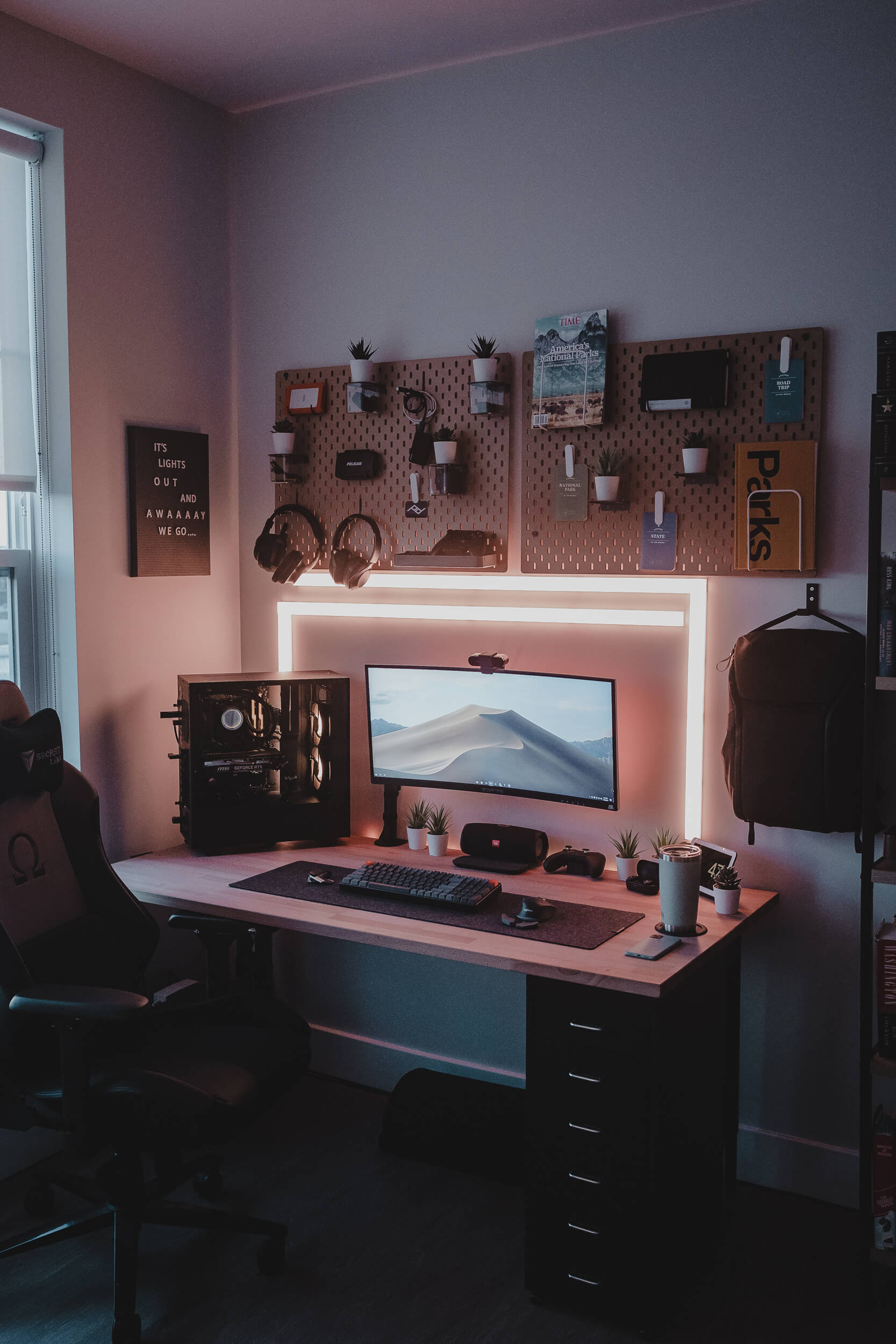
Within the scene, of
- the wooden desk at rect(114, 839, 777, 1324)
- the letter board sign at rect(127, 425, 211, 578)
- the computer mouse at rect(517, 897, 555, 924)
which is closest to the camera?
the wooden desk at rect(114, 839, 777, 1324)

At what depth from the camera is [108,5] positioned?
2648 mm

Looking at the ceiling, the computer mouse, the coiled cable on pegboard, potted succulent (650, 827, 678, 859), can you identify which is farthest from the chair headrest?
the ceiling

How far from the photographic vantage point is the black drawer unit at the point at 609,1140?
2225 mm

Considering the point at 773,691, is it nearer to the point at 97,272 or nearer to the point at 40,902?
the point at 40,902

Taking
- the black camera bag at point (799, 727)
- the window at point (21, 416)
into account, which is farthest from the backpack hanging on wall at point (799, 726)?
the window at point (21, 416)

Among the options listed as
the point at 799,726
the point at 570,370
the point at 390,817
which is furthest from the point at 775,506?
the point at 390,817

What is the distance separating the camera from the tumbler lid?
93.1 inches

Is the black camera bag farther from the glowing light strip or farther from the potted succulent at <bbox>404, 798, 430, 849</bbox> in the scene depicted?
the potted succulent at <bbox>404, 798, 430, 849</bbox>

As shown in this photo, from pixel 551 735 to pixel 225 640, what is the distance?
1.17 meters

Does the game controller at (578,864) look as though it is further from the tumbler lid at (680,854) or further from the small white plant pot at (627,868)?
the tumbler lid at (680,854)

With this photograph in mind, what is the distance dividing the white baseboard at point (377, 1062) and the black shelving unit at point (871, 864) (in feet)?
3.36

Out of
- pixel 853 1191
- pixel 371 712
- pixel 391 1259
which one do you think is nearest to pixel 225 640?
pixel 371 712

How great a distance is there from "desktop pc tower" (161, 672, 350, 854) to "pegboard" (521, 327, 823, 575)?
28.4 inches

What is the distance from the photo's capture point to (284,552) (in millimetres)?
3289
